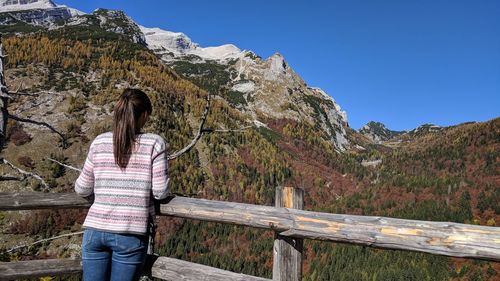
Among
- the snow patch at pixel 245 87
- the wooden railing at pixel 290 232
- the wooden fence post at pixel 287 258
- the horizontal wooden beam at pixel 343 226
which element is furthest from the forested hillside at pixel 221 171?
the snow patch at pixel 245 87

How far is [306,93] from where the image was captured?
139125 mm

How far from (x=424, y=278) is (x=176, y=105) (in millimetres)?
48363

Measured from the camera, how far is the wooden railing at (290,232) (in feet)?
9.96

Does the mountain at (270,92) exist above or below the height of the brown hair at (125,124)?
above

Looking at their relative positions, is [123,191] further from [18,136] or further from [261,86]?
[261,86]

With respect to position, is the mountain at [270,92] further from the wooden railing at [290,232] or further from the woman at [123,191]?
the woman at [123,191]

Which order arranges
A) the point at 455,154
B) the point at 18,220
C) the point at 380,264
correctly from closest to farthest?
the point at 380,264 < the point at 18,220 < the point at 455,154

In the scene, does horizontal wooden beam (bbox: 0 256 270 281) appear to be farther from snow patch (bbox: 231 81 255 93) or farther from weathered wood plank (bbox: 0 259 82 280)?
snow patch (bbox: 231 81 255 93)

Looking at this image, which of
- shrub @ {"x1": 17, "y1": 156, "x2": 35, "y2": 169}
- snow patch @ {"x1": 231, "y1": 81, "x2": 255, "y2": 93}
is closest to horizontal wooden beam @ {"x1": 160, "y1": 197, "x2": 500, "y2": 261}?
shrub @ {"x1": 17, "y1": 156, "x2": 35, "y2": 169}

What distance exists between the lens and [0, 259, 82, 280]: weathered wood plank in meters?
4.32

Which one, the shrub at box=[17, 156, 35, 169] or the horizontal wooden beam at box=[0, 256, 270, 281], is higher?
the shrub at box=[17, 156, 35, 169]

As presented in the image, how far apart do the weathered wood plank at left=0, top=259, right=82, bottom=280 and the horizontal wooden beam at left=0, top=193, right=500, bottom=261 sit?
651 millimetres

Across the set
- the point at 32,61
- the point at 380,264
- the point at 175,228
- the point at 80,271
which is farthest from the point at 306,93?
the point at 80,271

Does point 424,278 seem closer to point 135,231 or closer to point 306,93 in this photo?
point 135,231
